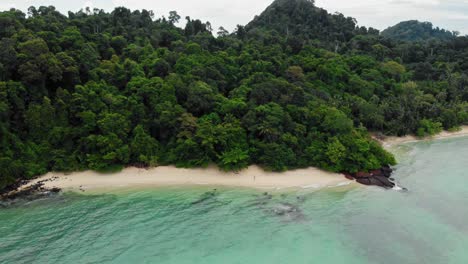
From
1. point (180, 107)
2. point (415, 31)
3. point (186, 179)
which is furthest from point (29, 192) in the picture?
point (415, 31)

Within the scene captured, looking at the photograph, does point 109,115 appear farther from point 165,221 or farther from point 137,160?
point 165,221

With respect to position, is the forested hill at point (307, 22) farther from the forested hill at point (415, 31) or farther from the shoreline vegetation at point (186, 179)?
the forested hill at point (415, 31)

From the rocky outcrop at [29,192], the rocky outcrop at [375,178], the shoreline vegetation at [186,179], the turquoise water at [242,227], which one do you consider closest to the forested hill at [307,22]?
the rocky outcrop at [375,178]

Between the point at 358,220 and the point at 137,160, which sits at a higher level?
the point at 137,160

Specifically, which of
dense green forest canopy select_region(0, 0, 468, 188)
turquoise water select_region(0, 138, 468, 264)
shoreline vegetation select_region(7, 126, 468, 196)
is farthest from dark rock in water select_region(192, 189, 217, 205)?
dense green forest canopy select_region(0, 0, 468, 188)

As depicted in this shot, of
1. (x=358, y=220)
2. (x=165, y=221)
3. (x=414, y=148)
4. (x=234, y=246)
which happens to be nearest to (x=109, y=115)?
(x=165, y=221)

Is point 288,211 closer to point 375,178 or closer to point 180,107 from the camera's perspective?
point 375,178

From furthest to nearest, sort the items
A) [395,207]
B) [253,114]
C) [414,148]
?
1. [414,148]
2. [253,114]
3. [395,207]
